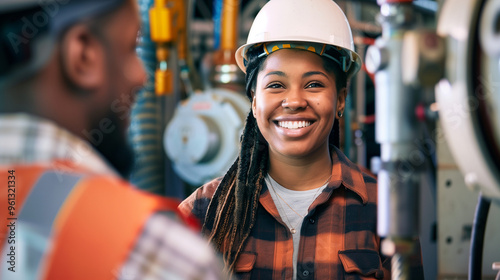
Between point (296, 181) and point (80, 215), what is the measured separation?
107 centimetres

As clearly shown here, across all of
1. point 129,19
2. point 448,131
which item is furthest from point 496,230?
point 129,19

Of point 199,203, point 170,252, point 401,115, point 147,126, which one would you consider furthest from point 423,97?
point 147,126

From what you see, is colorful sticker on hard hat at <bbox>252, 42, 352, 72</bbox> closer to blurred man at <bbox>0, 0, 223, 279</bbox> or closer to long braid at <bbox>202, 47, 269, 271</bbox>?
long braid at <bbox>202, 47, 269, 271</bbox>

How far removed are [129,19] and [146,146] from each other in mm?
1950

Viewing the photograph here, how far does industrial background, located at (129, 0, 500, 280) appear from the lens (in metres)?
0.72

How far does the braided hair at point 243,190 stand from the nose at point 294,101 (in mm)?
138

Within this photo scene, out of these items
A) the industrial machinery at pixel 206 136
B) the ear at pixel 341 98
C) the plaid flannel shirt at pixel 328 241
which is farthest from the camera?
the industrial machinery at pixel 206 136

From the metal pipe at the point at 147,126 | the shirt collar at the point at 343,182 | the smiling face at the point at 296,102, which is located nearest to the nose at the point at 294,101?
the smiling face at the point at 296,102

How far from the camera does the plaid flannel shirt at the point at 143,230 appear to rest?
58cm

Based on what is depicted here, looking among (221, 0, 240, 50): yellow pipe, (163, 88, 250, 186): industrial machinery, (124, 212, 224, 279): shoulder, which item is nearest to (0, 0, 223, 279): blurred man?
(124, 212, 224, 279): shoulder

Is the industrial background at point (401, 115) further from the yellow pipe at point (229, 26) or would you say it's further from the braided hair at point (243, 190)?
the braided hair at point (243, 190)

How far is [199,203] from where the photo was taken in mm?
1633

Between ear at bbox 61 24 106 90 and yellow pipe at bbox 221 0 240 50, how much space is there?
89.8 inches

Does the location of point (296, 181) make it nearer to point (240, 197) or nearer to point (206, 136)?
point (240, 197)
